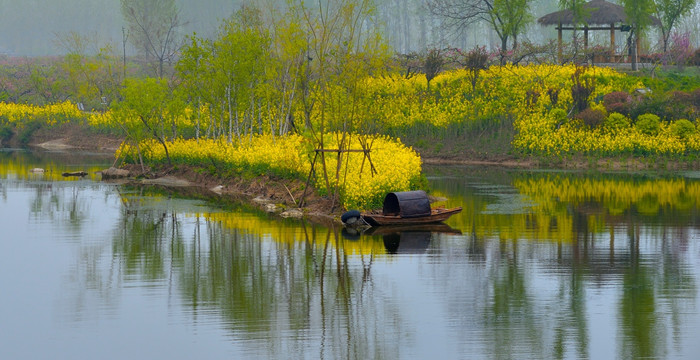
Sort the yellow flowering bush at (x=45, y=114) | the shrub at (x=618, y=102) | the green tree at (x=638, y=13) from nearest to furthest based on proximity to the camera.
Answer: the shrub at (x=618, y=102) → the green tree at (x=638, y=13) → the yellow flowering bush at (x=45, y=114)

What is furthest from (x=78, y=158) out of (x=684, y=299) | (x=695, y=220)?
(x=684, y=299)

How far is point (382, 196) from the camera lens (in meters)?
25.4

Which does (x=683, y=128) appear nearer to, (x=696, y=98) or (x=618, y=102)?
(x=696, y=98)

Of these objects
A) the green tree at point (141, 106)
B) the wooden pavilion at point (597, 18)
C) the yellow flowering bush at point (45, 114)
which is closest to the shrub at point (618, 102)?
the wooden pavilion at point (597, 18)

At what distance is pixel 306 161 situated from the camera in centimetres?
2941

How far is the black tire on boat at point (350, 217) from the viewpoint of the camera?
2348 cm

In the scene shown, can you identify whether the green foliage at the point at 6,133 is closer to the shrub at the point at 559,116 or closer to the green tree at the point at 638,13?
the shrub at the point at 559,116

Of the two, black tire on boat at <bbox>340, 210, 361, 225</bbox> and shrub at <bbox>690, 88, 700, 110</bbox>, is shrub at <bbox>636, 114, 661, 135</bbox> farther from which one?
black tire on boat at <bbox>340, 210, 361, 225</bbox>

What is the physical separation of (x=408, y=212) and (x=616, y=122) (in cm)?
2422

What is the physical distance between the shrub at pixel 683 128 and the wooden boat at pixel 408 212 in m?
22.7

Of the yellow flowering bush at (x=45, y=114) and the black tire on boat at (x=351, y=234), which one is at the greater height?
the yellow flowering bush at (x=45, y=114)

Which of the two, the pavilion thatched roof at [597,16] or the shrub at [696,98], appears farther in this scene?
the pavilion thatched roof at [597,16]

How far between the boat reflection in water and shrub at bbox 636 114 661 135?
22.3m

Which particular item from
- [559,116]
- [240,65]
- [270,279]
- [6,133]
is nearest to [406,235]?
[270,279]
